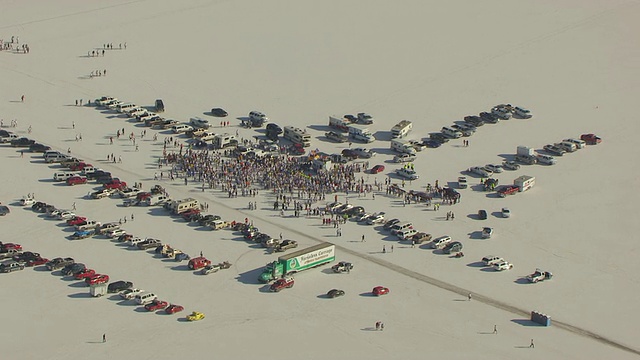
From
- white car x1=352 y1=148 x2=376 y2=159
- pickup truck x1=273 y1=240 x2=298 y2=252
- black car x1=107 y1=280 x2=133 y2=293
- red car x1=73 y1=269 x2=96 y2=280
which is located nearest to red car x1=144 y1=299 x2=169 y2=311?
black car x1=107 y1=280 x2=133 y2=293

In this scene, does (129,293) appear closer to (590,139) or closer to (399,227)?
(399,227)

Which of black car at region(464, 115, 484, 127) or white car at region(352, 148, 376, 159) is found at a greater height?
black car at region(464, 115, 484, 127)

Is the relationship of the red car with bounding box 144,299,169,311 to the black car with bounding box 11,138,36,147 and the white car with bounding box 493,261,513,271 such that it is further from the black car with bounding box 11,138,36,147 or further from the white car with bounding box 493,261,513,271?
the black car with bounding box 11,138,36,147

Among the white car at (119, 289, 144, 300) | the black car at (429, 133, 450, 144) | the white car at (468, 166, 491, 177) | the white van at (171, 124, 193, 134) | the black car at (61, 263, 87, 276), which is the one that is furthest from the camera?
the black car at (429, 133, 450, 144)

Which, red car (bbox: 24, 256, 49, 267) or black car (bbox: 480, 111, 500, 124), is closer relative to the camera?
red car (bbox: 24, 256, 49, 267)

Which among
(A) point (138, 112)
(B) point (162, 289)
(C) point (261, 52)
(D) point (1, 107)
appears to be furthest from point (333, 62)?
(B) point (162, 289)

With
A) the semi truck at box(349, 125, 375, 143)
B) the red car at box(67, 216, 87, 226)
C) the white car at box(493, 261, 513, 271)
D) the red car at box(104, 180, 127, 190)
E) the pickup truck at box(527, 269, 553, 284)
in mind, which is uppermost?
the semi truck at box(349, 125, 375, 143)

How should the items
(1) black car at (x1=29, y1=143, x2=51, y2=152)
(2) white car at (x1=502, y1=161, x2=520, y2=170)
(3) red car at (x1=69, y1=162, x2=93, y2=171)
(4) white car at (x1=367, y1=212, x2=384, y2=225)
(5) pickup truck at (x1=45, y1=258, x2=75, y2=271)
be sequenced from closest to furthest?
(5) pickup truck at (x1=45, y1=258, x2=75, y2=271) < (4) white car at (x1=367, y1=212, x2=384, y2=225) < (3) red car at (x1=69, y1=162, x2=93, y2=171) < (1) black car at (x1=29, y1=143, x2=51, y2=152) < (2) white car at (x1=502, y1=161, x2=520, y2=170)
